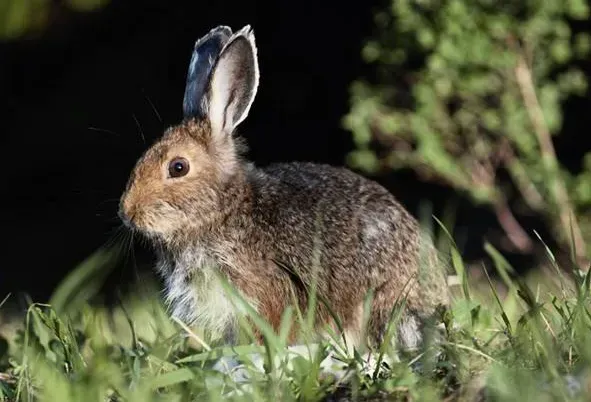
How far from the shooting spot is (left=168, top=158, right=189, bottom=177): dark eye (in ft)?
15.7

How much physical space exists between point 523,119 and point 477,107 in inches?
14.7

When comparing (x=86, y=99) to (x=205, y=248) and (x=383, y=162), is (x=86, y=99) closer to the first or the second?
(x=383, y=162)

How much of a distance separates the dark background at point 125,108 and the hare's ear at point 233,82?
10.5ft

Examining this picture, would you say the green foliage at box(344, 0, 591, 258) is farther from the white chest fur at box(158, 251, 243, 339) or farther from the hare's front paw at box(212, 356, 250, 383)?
the hare's front paw at box(212, 356, 250, 383)

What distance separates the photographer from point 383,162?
727cm

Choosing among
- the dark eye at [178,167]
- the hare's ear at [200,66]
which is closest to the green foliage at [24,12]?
the hare's ear at [200,66]

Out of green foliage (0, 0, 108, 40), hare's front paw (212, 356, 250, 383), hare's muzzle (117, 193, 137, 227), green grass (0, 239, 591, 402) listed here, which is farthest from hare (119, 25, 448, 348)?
green foliage (0, 0, 108, 40)

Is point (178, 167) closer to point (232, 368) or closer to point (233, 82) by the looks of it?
point (233, 82)

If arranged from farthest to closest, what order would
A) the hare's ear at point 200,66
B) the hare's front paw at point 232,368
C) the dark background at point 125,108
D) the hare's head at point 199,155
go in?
the dark background at point 125,108 → the hare's ear at point 200,66 → the hare's head at point 199,155 → the hare's front paw at point 232,368

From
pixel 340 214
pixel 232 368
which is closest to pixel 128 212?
pixel 340 214

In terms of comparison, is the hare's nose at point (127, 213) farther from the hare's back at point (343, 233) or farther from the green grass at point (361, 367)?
the green grass at point (361, 367)

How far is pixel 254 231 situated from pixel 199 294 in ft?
1.21

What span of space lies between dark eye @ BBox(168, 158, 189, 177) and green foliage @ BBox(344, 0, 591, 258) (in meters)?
2.30

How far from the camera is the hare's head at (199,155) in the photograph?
464 centimetres
